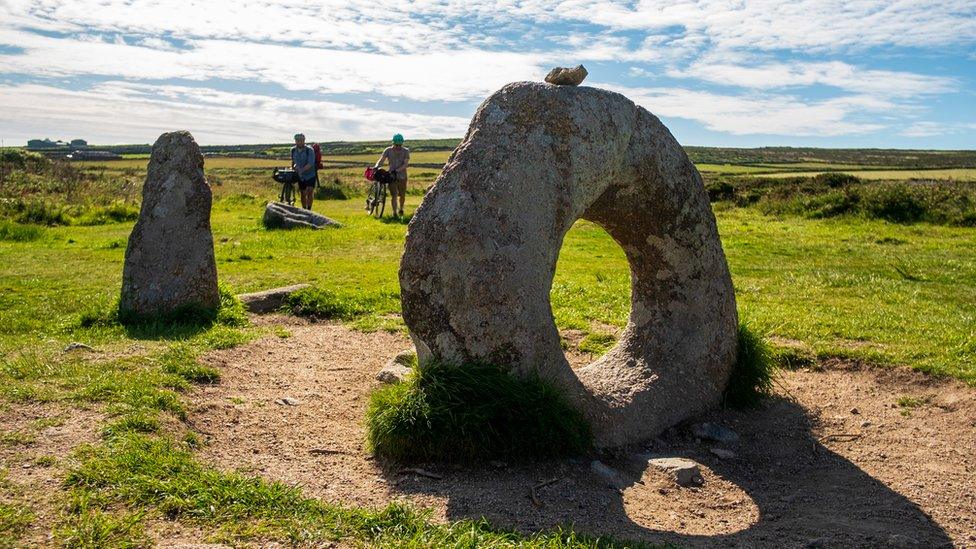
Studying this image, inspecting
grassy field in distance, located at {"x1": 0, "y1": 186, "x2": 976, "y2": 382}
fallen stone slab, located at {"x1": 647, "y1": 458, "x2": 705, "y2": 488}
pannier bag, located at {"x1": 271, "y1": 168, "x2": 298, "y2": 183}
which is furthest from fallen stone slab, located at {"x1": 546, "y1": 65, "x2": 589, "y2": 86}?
pannier bag, located at {"x1": 271, "y1": 168, "x2": 298, "y2": 183}

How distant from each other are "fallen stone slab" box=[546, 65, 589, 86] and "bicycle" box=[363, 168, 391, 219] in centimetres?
1534

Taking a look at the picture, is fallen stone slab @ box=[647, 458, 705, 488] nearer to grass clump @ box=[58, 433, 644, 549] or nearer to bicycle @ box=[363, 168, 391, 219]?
grass clump @ box=[58, 433, 644, 549]

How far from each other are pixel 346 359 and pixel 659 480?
4.23 m

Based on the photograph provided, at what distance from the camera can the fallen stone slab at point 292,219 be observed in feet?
65.8

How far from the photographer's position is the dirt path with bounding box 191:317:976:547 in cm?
536

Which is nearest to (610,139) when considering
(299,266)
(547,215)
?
(547,215)

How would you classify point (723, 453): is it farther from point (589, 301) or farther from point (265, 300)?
point (265, 300)

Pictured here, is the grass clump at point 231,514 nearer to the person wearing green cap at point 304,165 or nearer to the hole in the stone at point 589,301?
the hole in the stone at point 589,301

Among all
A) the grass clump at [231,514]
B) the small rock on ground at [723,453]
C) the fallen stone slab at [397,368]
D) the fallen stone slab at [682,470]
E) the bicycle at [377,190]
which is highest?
the bicycle at [377,190]

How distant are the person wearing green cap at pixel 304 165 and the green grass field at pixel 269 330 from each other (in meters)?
1.61

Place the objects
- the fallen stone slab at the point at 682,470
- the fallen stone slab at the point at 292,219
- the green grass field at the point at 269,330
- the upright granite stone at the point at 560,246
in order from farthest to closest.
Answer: the fallen stone slab at the point at 292,219 < the fallen stone slab at the point at 682,470 < the upright granite stone at the point at 560,246 < the green grass field at the point at 269,330

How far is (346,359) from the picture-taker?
30.1 ft

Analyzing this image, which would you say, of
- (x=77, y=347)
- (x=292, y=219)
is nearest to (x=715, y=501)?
(x=77, y=347)

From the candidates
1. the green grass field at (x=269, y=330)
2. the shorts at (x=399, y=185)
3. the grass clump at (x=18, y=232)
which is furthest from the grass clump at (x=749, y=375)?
the grass clump at (x=18, y=232)
